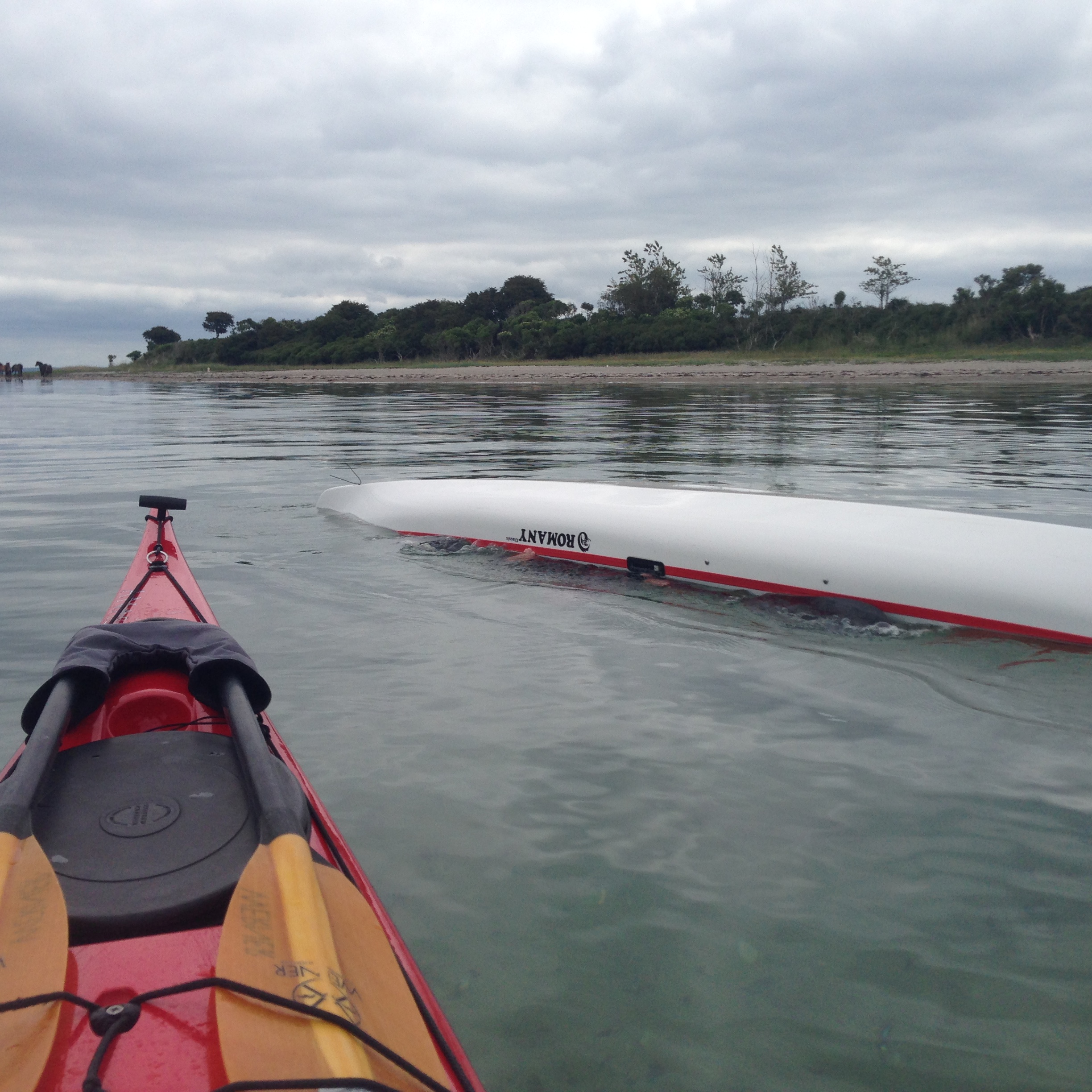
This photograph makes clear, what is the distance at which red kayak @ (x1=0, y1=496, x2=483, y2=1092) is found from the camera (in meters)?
1.34

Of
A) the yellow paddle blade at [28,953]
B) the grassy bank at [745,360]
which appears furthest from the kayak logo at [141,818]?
the grassy bank at [745,360]

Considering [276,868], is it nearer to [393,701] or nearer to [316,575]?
[393,701]

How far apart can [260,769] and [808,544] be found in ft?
11.6

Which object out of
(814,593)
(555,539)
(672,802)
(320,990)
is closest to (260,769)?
(320,990)

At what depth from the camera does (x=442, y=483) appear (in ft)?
23.2

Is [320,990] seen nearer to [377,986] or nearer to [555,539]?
[377,986]

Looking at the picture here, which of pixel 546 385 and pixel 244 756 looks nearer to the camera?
pixel 244 756

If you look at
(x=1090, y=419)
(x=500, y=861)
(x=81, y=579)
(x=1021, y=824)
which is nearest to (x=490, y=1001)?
(x=500, y=861)

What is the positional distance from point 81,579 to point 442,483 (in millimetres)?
2599

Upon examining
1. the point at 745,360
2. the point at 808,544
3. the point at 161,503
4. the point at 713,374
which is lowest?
the point at 808,544

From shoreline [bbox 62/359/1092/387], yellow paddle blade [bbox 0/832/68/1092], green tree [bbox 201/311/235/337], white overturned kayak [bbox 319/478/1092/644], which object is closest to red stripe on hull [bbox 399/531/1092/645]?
white overturned kayak [bbox 319/478/1092/644]

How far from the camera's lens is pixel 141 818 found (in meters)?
1.97

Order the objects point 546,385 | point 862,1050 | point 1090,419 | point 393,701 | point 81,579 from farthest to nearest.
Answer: point 546,385 → point 1090,419 → point 81,579 → point 393,701 → point 862,1050

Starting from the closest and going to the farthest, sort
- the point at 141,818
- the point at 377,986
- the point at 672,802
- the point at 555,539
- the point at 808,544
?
the point at 377,986
the point at 141,818
the point at 672,802
the point at 808,544
the point at 555,539
